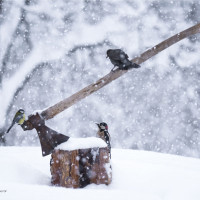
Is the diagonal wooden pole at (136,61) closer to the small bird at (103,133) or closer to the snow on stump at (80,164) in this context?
the snow on stump at (80,164)

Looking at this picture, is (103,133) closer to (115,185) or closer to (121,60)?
(115,185)

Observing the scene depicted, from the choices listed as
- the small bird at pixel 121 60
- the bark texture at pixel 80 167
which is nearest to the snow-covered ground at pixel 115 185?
the bark texture at pixel 80 167

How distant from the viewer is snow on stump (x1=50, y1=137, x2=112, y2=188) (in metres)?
3.53

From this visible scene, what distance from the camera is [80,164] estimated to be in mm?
3590

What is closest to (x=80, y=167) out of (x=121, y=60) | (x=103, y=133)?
(x=121, y=60)

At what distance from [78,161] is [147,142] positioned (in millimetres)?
16021

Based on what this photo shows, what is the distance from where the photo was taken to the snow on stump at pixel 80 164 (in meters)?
3.53

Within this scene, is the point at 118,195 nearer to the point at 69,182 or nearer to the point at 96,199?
the point at 96,199

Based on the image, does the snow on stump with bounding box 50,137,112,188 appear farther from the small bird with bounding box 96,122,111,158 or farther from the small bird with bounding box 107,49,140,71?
the small bird with bounding box 96,122,111,158

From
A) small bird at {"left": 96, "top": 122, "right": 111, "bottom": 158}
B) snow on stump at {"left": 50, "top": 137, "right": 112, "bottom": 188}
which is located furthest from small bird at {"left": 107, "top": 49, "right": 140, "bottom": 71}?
small bird at {"left": 96, "top": 122, "right": 111, "bottom": 158}

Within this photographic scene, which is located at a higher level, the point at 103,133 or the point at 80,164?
the point at 103,133

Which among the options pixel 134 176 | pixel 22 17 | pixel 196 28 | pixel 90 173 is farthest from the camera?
pixel 22 17

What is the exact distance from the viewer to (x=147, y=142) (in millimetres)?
19047

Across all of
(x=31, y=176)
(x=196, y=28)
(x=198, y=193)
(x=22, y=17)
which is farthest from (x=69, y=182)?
(x=22, y=17)
